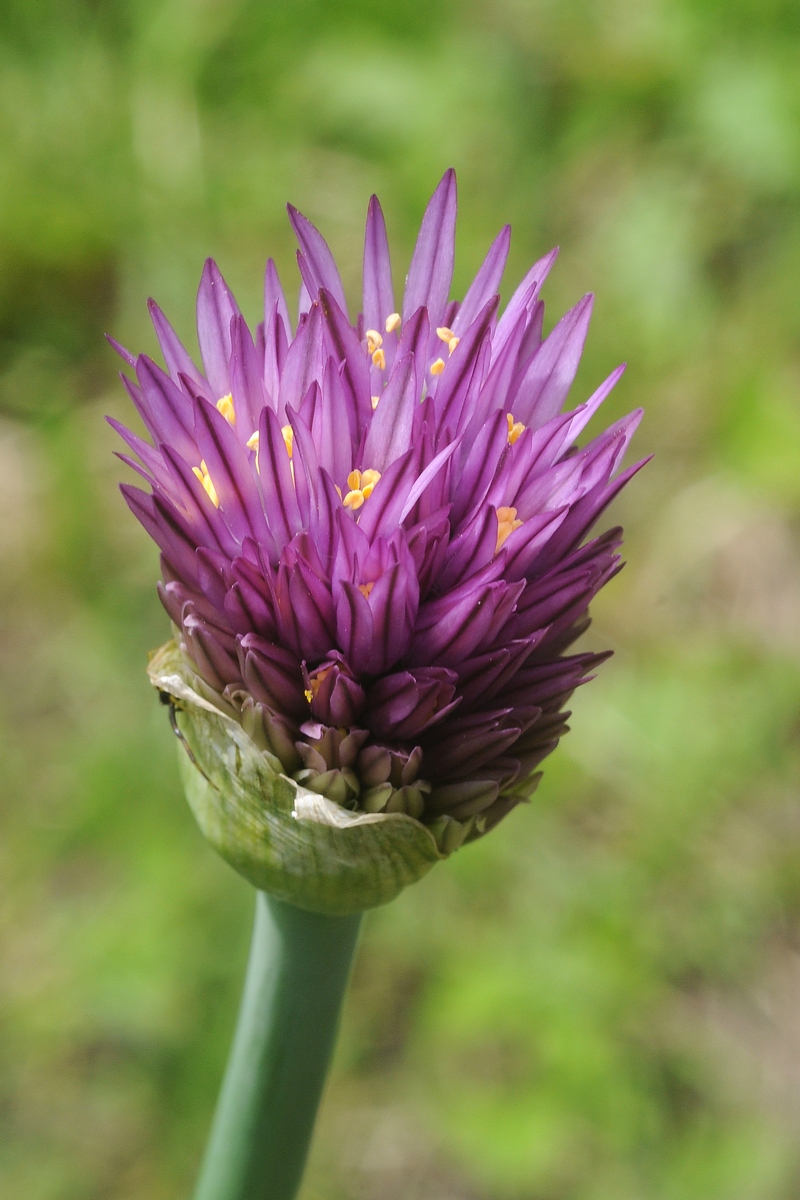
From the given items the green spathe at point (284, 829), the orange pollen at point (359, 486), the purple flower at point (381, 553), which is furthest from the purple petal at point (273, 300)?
the green spathe at point (284, 829)

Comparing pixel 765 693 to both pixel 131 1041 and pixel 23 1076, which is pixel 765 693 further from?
pixel 23 1076

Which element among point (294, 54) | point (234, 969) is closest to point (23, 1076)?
point (234, 969)

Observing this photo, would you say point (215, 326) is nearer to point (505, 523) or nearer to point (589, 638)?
point (505, 523)

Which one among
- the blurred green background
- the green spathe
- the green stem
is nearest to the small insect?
the green spathe

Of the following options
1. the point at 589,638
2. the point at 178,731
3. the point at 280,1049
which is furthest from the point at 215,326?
the point at 589,638

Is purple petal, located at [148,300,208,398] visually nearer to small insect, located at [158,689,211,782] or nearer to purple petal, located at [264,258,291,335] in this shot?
purple petal, located at [264,258,291,335]
